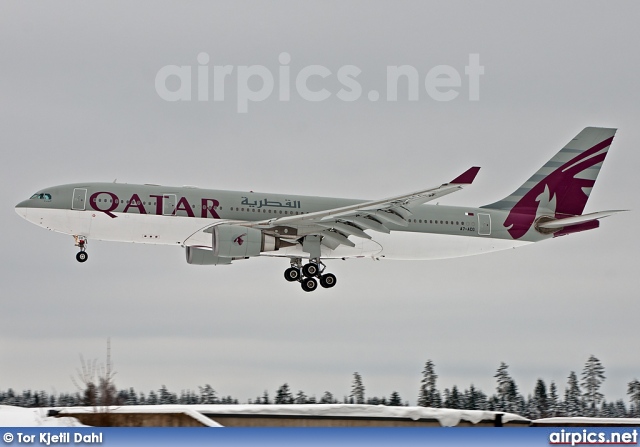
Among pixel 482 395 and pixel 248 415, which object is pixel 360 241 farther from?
pixel 482 395

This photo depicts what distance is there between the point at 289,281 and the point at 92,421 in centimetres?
1926

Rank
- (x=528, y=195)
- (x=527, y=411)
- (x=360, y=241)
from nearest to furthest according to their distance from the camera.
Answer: (x=360, y=241), (x=528, y=195), (x=527, y=411)

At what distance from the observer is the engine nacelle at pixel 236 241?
50.0 m

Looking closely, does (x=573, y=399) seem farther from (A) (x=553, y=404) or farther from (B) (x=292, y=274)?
(B) (x=292, y=274)

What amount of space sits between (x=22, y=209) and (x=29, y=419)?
1765cm

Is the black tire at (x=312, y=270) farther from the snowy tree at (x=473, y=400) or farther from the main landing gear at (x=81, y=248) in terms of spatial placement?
Answer: the snowy tree at (x=473, y=400)

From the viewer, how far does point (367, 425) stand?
1469 inches

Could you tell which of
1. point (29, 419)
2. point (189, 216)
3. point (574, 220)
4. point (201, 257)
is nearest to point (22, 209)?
point (189, 216)

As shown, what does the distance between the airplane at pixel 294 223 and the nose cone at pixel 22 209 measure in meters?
0.05

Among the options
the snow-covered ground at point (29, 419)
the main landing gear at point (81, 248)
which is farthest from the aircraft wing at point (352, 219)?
the snow-covered ground at point (29, 419)

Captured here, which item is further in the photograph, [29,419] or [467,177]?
[467,177]

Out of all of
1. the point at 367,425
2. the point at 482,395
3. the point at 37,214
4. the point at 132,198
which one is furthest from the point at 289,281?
the point at 482,395

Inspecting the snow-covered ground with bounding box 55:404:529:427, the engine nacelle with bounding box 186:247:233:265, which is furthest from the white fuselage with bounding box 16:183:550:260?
the snow-covered ground with bounding box 55:404:529:427

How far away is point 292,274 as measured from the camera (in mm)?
54406
